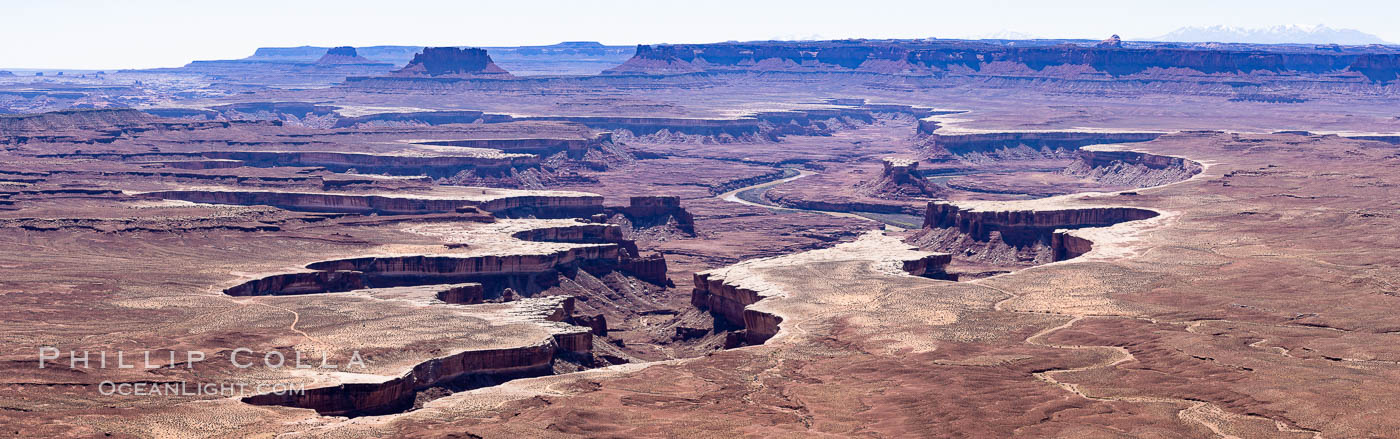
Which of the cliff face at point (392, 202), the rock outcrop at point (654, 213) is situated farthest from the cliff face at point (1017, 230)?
the cliff face at point (392, 202)

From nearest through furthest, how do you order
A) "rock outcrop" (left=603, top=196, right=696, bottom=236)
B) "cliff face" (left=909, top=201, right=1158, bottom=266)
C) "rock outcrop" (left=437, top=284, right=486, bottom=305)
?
"rock outcrop" (left=437, top=284, right=486, bottom=305), "cliff face" (left=909, top=201, right=1158, bottom=266), "rock outcrop" (left=603, top=196, right=696, bottom=236)

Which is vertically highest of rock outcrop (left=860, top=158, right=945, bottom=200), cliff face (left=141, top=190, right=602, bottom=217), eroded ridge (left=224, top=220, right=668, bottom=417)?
eroded ridge (left=224, top=220, right=668, bottom=417)

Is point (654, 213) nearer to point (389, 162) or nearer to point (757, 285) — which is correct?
point (389, 162)

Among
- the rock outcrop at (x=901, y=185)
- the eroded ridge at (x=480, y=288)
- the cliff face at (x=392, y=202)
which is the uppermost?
the eroded ridge at (x=480, y=288)

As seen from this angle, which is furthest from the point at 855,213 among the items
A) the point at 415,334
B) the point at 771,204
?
the point at 415,334

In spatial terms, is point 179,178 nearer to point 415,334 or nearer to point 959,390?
point 415,334

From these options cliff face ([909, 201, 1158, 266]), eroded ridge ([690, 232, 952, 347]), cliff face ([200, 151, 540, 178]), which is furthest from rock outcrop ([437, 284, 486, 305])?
cliff face ([200, 151, 540, 178])

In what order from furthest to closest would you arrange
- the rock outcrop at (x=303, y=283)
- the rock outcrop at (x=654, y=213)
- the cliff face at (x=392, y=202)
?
the rock outcrop at (x=654, y=213)
the cliff face at (x=392, y=202)
the rock outcrop at (x=303, y=283)

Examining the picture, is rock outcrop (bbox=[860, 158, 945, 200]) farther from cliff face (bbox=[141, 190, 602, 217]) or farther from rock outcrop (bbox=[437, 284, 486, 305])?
rock outcrop (bbox=[437, 284, 486, 305])

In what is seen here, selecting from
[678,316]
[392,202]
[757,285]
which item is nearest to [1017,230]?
[678,316]

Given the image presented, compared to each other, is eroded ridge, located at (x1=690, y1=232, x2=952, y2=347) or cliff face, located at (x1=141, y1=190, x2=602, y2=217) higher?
eroded ridge, located at (x1=690, y1=232, x2=952, y2=347)

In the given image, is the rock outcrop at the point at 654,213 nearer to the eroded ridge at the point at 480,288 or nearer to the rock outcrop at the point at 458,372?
the eroded ridge at the point at 480,288
